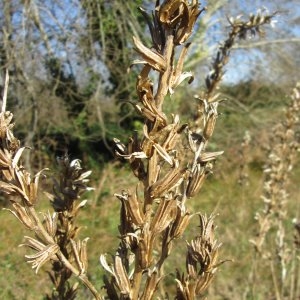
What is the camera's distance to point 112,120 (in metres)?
11.3

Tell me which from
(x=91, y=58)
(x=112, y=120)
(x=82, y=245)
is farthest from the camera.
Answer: (x=112, y=120)

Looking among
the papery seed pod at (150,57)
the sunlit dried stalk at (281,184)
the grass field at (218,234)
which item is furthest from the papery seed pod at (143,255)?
the sunlit dried stalk at (281,184)

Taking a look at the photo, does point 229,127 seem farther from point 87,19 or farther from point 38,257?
point 38,257

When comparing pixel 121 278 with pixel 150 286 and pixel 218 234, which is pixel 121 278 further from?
pixel 218 234

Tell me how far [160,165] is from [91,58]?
7.28 metres

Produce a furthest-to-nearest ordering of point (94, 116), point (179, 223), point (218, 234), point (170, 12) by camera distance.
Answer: point (94, 116) → point (218, 234) → point (179, 223) → point (170, 12)

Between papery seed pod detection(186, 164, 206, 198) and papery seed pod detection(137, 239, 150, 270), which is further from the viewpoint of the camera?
papery seed pod detection(186, 164, 206, 198)

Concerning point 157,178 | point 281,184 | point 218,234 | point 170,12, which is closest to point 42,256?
point 157,178

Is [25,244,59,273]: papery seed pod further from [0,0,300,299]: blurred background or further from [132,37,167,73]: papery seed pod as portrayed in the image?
[0,0,300,299]: blurred background

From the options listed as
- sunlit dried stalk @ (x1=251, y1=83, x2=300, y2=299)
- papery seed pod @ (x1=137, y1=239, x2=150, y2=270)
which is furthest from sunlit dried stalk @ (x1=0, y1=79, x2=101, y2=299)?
sunlit dried stalk @ (x1=251, y1=83, x2=300, y2=299)

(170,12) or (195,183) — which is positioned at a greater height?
(170,12)

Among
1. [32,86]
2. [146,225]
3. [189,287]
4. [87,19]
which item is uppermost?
[146,225]

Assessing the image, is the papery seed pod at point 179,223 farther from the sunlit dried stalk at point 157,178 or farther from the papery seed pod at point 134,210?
the papery seed pod at point 134,210

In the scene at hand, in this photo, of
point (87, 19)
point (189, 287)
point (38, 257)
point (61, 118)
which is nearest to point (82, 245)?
point (38, 257)
